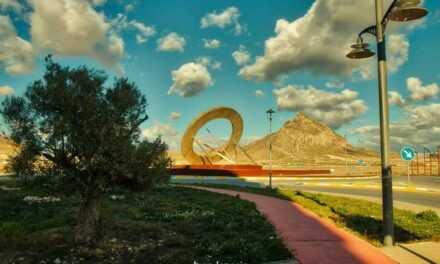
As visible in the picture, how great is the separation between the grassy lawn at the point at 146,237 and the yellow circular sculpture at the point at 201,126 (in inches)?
1426

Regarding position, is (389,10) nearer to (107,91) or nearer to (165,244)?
(107,91)

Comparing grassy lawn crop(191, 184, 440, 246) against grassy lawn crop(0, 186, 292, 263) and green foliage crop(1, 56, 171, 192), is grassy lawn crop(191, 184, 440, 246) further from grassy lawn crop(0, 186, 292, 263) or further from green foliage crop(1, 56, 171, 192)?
green foliage crop(1, 56, 171, 192)

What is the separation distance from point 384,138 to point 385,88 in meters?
1.44

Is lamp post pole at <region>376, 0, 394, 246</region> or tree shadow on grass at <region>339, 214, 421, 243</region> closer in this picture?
lamp post pole at <region>376, 0, 394, 246</region>

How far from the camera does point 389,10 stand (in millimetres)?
11773

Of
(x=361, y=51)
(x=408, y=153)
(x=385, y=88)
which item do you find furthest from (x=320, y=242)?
A: (x=408, y=153)

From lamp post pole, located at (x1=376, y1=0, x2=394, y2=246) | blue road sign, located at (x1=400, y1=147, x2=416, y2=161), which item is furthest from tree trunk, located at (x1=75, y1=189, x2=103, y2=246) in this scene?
blue road sign, located at (x1=400, y1=147, x2=416, y2=161)

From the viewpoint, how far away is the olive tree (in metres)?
9.47

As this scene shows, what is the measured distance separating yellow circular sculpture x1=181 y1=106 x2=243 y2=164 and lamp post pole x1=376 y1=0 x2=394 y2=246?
40502mm

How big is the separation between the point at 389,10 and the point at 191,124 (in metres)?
43.0

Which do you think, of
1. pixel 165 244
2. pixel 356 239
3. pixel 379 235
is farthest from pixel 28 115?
pixel 379 235

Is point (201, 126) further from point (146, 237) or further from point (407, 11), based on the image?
point (407, 11)

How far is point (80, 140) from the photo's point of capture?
9500 mm

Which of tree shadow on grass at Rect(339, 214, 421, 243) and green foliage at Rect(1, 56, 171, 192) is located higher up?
green foliage at Rect(1, 56, 171, 192)
